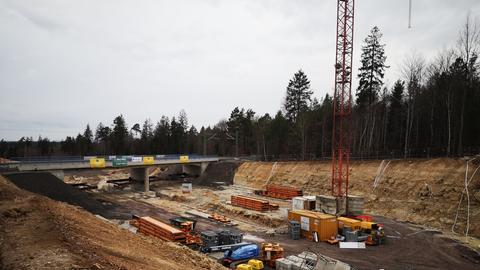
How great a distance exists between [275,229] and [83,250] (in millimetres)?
22385

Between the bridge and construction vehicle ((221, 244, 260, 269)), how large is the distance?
31646 mm

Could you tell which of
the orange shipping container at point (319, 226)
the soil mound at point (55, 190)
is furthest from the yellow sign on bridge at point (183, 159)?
the orange shipping container at point (319, 226)

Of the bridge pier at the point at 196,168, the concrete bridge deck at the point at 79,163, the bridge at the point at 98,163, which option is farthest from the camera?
the bridge pier at the point at 196,168

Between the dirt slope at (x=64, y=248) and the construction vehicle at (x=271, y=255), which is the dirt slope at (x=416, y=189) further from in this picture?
the dirt slope at (x=64, y=248)

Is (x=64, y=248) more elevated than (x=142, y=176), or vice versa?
(x=64, y=248)

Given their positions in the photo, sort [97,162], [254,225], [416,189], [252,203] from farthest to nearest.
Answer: [97,162] < [252,203] < [416,189] < [254,225]

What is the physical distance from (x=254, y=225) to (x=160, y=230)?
35.5 ft

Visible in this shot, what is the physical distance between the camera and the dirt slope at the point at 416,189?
104 feet

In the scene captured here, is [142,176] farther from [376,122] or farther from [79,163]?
[376,122]

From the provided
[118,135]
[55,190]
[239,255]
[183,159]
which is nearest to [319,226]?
[239,255]

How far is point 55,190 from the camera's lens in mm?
37969

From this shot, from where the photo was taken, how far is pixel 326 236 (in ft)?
91.4

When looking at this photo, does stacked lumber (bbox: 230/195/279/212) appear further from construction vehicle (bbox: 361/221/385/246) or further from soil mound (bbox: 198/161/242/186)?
soil mound (bbox: 198/161/242/186)

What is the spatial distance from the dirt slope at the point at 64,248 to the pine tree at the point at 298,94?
2382 inches
